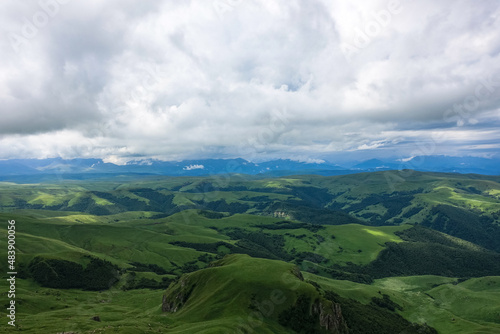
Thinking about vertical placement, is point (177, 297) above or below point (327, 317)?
below

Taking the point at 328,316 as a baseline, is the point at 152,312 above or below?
below

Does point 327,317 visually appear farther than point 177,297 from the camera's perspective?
No

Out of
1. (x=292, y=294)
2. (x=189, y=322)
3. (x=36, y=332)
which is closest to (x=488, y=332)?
(x=292, y=294)

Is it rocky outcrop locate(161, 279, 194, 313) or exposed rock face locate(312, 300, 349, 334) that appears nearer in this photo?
exposed rock face locate(312, 300, 349, 334)

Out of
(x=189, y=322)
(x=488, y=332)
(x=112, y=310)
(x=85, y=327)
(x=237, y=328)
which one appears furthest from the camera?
(x=112, y=310)

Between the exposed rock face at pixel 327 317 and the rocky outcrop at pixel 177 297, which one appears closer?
the exposed rock face at pixel 327 317

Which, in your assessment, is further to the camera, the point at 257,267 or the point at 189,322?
the point at 257,267

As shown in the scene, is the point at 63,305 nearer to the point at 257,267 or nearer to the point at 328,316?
the point at 257,267

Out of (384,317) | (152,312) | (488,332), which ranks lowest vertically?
(384,317)

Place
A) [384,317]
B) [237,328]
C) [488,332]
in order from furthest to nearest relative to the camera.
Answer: [384,317] → [488,332] → [237,328]
